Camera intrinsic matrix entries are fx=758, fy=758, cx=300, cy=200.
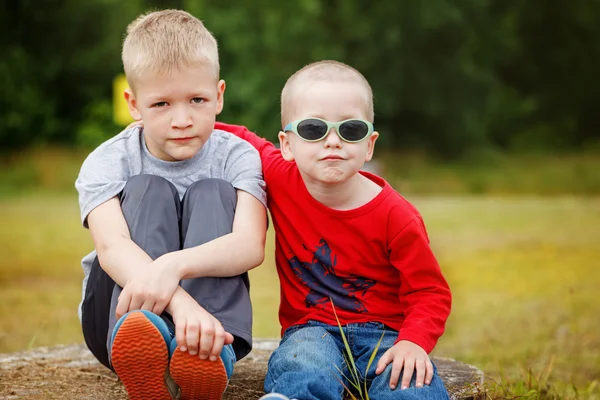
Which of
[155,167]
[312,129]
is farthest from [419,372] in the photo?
[155,167]

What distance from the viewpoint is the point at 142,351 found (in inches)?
77.9

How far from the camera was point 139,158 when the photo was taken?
249cm

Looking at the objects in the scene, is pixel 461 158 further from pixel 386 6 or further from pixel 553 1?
pixel 553 1

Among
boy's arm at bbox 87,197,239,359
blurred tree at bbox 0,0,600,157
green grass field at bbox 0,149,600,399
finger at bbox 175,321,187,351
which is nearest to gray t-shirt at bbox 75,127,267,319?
boy's arm at bbox 87,197,239,359

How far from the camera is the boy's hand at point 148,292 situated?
208 centimetres

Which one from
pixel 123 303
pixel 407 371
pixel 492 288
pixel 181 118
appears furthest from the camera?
pixel 492 288

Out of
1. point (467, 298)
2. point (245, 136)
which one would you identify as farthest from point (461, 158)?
point (245, 136)

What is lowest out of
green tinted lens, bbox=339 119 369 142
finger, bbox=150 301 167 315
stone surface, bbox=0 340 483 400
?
stone surface, bbox=0 340 483 400

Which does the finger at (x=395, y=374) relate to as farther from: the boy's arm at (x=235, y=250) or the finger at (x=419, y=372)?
the boy's arm at (x=235, y=250)

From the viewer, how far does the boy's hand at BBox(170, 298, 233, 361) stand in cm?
199

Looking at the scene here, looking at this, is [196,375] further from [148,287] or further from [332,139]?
[332,139]

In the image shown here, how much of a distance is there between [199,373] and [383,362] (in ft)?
1.90

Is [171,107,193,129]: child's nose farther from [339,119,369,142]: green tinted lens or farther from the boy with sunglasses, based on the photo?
[339,119,369,142]: green tinted lens

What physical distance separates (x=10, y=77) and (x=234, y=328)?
851 inches
